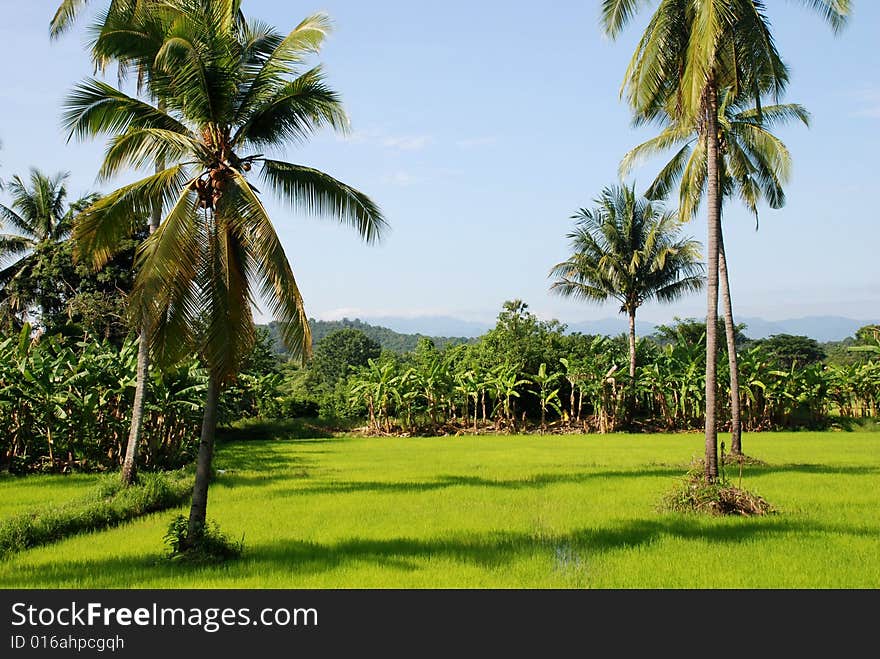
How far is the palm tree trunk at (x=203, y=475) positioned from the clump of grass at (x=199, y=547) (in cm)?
4

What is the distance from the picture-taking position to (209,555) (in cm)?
782

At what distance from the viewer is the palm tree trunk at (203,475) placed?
8.00m

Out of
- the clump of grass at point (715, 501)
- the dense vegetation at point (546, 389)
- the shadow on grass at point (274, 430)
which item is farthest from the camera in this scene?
the dense vegetation at point (546, 389)

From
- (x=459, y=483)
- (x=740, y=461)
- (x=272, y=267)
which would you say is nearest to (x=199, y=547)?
(x=272, y=267)

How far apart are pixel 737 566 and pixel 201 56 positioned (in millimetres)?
7835

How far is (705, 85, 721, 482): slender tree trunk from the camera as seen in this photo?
36.5 feet

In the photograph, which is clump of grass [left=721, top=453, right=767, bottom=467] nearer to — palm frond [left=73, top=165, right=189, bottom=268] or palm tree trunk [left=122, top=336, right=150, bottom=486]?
palm tree trunk [left=122, top=336, right=150, bottom=486]

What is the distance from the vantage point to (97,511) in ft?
33.7

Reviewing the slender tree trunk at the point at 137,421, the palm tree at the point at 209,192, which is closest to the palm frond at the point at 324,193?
the palm tree at the point at 209,192

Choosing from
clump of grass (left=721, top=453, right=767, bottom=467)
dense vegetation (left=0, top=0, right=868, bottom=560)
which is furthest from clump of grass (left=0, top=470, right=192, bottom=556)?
clump of grass (left=721, top=453, right=767, bottom=467)

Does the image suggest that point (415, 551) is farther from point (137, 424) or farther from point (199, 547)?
point (137, 424)

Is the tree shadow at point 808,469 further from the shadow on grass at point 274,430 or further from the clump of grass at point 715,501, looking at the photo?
the shadow on grass at point 274,430
